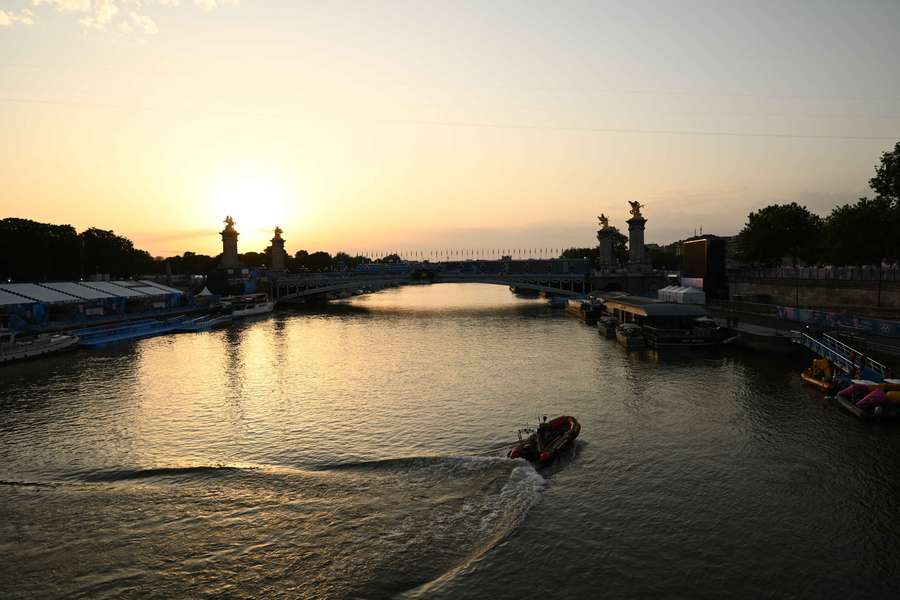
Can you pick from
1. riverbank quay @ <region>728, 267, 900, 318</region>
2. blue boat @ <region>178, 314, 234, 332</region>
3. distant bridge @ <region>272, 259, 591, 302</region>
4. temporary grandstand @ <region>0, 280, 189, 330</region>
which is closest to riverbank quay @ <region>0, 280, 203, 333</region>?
temporary grandstand @ <region>0, 280, 189, 330</region>

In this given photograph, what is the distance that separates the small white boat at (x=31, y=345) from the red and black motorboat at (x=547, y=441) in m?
54.9

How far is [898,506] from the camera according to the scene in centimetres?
2261

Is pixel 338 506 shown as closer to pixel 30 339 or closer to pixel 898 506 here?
pixel 898 506

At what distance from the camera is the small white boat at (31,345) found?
191ft

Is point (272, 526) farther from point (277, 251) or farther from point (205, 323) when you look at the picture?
point (277, 251)

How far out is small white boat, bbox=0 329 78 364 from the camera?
58100 millimetres

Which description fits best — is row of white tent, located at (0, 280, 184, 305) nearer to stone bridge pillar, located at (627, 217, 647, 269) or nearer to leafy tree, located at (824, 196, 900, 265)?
stone bridge pillar, located at (627, 217, 647, 269)

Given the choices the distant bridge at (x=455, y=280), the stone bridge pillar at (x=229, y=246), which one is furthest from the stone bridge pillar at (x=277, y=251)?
the stone bridge pillar at (x=229, y=246)

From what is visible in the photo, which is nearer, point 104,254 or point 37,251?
point 37,251

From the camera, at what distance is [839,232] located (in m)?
79.8

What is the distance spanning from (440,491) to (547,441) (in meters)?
7.08

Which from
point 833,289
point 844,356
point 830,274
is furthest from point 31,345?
point 830,274

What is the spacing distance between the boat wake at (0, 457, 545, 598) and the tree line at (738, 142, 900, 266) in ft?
206

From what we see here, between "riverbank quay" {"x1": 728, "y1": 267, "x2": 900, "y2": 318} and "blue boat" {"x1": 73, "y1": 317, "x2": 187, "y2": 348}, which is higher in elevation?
"riverbank quay" {"x1": 728, "y1": 267, "x2": 900, "y2": 318}
